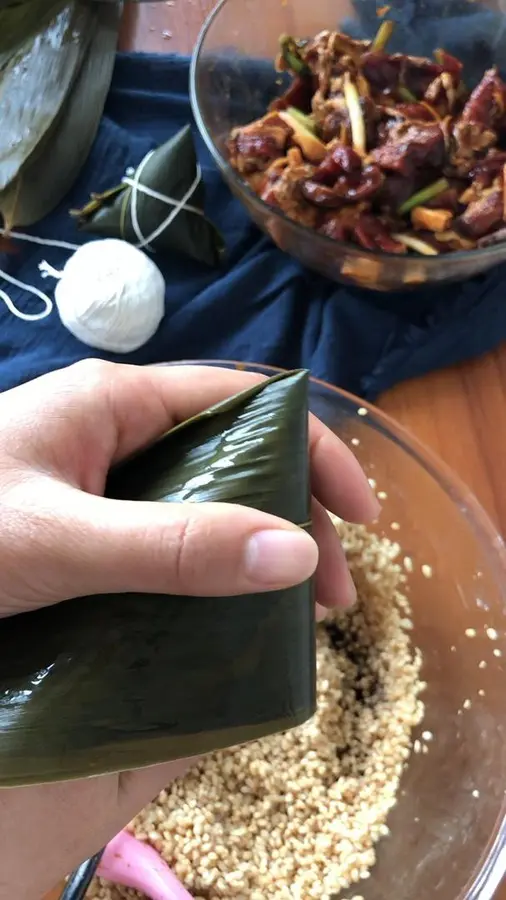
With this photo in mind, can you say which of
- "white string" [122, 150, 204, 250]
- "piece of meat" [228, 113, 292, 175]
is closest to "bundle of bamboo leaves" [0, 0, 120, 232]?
"white string" [122, 150, 204, 250]

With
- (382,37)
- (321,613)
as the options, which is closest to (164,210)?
(382,37)

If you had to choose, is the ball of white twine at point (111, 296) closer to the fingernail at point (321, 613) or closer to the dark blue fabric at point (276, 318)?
the dark blue fabric at point (276, 318)

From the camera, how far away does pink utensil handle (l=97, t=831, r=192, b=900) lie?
69 cm

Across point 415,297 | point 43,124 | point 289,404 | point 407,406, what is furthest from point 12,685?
point 43,124

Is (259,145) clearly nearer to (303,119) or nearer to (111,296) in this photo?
(303,119)

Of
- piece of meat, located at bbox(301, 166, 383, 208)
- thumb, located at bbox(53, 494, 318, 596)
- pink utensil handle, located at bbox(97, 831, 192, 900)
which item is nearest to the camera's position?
thumb, located at bbox(53, 494, 318, 596)

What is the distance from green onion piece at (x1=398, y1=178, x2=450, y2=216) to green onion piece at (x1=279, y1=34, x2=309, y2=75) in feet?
0.81

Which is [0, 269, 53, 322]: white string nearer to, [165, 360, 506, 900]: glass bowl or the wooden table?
[165, 360, 506, 900]: glass bowl

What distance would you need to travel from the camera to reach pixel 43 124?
3.53ft

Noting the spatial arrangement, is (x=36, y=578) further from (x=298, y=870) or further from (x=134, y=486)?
(x=298, y=870)

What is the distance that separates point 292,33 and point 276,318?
1.46 feet

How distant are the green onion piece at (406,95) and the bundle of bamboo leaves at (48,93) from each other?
42 centimetres

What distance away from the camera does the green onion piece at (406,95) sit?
3.41 ft

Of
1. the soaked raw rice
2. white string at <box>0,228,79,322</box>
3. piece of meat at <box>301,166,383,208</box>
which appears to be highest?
piece of meat at <box>301,166,383,208</box>
